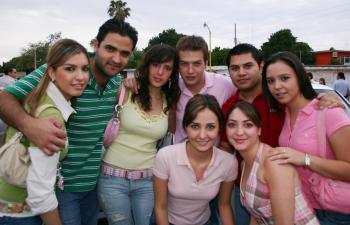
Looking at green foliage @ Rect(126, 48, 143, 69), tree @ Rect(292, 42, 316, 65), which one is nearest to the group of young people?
green foliage @ Rect(126, 48, 143, 69)

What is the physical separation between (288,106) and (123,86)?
5.28 feet

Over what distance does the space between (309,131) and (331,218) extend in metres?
0.71

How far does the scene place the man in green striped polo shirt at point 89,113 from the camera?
2771 millimetres

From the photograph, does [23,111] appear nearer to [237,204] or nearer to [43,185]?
[43,185]

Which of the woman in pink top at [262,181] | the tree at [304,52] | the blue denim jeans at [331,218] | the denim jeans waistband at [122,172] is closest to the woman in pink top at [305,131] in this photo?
the blue denim jeans at [331,218]

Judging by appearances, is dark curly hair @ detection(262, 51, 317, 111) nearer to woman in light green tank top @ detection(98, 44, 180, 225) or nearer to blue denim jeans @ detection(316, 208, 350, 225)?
blue denim jeans @ detection(316, 208, 350, 225)

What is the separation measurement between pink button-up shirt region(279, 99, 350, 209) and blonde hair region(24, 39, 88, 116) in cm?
185

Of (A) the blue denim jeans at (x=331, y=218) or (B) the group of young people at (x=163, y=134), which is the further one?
(A) the blue denim jeans at (x=331, y=218)

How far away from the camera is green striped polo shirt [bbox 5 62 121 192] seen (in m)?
3.04

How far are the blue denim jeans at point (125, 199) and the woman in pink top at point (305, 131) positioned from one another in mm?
1318

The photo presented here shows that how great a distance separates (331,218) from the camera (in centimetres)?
275

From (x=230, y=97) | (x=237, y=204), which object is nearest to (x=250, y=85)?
(x=230, y=97)

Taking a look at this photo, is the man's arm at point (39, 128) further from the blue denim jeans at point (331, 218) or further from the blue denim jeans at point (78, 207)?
the blue denim jeans at point (331, 218)

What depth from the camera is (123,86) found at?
11.5 ft
